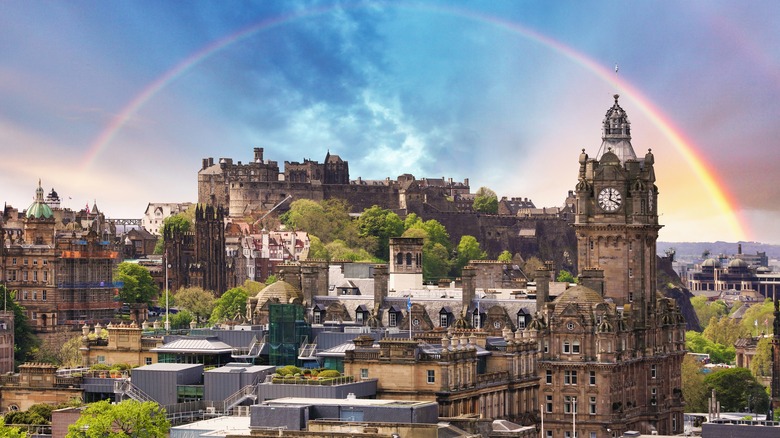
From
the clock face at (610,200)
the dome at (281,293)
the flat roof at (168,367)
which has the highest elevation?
the clock face at (610,200)

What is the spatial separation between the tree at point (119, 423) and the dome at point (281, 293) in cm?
4939

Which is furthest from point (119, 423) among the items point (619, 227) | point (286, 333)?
point (619, 227)

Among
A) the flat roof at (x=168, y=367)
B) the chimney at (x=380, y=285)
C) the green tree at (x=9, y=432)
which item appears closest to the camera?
the green tree at (x=9, y=432)

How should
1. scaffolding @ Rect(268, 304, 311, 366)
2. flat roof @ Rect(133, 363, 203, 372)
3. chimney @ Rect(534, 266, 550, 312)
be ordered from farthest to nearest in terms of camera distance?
chimney @ Rect(534, 266, 550, 312) < scaffolding @ Rect(268, 304, 311, 366) < flat roof @ Rect(133, 363, 203, 372)

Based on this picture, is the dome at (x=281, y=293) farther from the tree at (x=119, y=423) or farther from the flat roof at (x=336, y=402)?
the tree at (x=119, y=423)

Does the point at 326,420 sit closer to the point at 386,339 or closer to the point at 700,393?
the point at 386,339

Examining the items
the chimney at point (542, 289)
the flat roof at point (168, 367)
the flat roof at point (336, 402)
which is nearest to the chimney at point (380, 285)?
the chimney at point (542, 289)

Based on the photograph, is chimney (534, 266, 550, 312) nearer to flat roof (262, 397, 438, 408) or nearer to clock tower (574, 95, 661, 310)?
clock tower (574, 95, 661, 310)

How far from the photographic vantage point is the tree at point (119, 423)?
339 ft

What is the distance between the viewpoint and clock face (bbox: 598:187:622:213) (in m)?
169

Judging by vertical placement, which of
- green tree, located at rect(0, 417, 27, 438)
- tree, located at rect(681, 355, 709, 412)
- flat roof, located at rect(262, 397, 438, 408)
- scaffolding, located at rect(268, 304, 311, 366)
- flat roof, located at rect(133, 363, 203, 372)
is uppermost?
scaffolding, located at rect(268, 304, 311, 366)

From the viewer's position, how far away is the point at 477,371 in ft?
417

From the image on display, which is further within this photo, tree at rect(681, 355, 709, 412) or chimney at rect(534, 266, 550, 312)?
tree at rect(681, 355, 709, 412)

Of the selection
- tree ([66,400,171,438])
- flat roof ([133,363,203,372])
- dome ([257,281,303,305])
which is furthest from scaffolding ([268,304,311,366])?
tree ([66,400,171,438])
